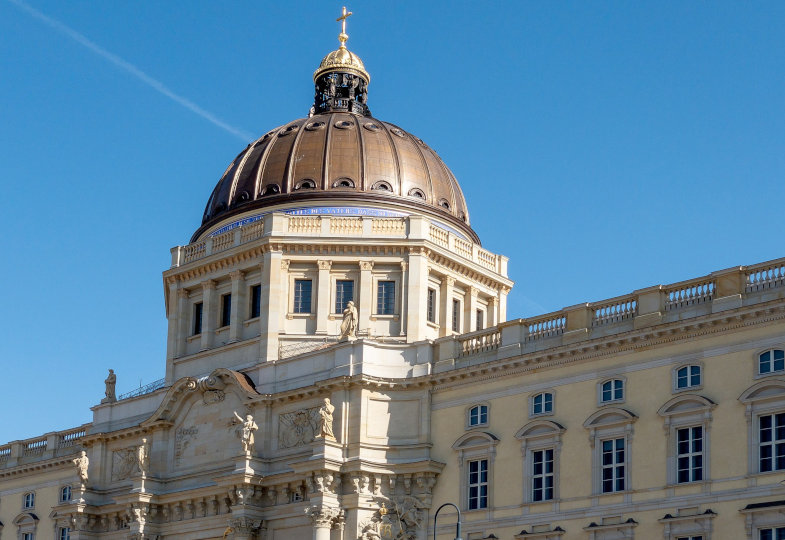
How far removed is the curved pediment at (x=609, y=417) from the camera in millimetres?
51125

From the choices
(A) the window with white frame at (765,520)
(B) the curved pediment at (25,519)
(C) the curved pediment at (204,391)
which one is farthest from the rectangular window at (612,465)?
(B) the curved pediment at (25,519)

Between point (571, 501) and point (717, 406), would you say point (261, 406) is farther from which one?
point (717, 406)

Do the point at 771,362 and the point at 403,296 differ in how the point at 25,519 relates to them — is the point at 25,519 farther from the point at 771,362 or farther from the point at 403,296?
the point at 771,362

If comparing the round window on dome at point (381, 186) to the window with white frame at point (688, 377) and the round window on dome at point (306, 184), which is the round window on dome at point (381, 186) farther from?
the window with white frame at point (688, 377)

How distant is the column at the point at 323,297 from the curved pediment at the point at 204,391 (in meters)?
4.42

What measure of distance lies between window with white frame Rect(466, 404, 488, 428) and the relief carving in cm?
658

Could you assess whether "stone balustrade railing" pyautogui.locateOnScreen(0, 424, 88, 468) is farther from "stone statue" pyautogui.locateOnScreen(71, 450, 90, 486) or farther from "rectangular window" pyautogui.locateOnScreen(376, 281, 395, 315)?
"rectangular window" pyautogui.locateOnScreen(376, 281, 395, 315)

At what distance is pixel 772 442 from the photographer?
46812 millimetres

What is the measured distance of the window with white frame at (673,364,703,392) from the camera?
49.6 metres

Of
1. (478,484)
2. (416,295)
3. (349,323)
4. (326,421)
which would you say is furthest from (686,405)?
(416,295)

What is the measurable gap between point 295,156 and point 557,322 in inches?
842

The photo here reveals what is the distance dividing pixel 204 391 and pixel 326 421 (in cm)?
911

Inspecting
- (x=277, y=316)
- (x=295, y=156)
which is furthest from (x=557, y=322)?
(x=295, y=156)

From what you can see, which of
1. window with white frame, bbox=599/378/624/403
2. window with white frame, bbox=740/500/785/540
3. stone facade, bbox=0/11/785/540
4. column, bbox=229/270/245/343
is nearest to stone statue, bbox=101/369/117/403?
stone facade, bbox=0/11/785/540
